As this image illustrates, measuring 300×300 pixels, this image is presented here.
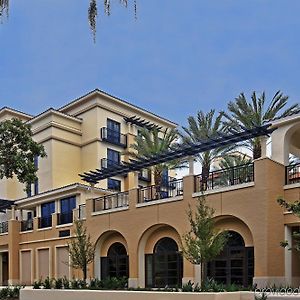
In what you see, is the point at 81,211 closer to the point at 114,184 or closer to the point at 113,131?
the point at 114,184

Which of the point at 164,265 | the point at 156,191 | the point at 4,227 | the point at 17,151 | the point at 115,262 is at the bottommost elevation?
the point at 115,262

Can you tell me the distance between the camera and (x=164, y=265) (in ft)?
99.5

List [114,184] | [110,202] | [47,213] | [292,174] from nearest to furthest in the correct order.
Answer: [292,174]
[110,202]
[47,213]
[114,184]

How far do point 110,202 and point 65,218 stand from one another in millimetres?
6857

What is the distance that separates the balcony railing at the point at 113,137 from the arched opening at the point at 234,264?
75.6 feet

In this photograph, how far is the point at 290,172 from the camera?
80.2ft

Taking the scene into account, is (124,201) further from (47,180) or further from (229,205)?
(47,180)

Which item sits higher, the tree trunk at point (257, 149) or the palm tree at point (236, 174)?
the tree trunk at point (257, 149)

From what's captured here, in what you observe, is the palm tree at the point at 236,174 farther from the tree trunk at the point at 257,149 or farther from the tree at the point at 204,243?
the tree at the point at 204,243

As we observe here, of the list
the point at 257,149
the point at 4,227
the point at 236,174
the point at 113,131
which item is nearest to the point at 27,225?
the point at 4,227

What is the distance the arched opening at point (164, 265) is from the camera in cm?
2942

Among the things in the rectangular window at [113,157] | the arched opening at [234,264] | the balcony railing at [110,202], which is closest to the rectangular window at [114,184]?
the rectangular window at [113,157]

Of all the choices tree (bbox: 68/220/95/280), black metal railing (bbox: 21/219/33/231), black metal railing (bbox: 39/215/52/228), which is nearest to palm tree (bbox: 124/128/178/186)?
black metal railing (bbox: 39/215/52/228)

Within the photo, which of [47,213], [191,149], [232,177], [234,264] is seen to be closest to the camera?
[234,264]
